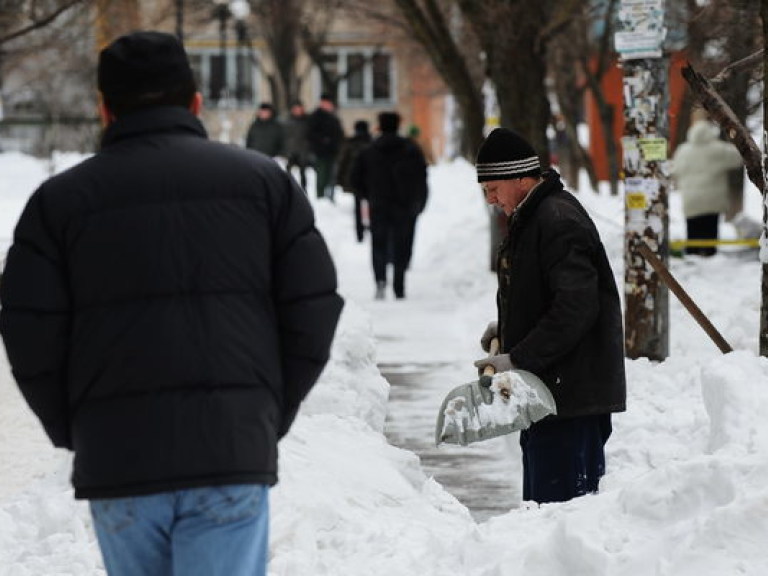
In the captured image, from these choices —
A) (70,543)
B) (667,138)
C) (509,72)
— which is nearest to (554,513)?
(70,543)

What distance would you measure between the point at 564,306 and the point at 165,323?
7.81 feet

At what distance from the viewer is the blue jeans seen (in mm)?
3363

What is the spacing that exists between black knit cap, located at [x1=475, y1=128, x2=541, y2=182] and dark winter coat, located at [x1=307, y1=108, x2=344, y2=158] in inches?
1010

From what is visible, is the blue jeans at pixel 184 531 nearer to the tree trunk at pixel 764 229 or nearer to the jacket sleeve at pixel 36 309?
the jacket sleeve at pixel 36 309

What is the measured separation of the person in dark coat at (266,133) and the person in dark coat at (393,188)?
1332 cm

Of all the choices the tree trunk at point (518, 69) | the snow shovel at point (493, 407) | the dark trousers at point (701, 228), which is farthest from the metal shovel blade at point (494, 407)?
the dark trousers at point (701, 228)

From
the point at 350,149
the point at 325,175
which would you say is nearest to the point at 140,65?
the point at 350,149

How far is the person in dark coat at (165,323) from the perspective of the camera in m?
3.36

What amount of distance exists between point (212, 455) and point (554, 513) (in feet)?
7.57

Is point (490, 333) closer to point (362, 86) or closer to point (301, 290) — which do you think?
point (301, 290)

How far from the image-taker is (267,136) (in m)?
31.0

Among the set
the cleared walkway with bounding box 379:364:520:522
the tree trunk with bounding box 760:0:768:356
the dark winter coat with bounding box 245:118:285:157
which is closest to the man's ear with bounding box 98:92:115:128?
the cleared walkway with bounding box 379:364:520:522

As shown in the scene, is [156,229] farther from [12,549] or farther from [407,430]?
[407,430]

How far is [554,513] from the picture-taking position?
5461 mm
